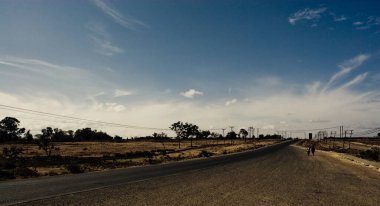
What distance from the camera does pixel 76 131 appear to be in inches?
7180

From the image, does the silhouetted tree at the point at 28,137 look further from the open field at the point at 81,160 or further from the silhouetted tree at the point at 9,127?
the open field at the point at 81,160

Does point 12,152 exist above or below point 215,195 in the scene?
below

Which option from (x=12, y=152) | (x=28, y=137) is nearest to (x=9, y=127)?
(x=28, y=137)

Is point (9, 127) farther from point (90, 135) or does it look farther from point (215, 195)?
point (215, 195)

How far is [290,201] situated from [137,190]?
6.61 m

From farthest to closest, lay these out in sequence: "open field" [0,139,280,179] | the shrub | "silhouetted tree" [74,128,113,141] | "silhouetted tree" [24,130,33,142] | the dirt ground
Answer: "silhouetted tree" [74,128,113,141]
"silhouetted tree" [24,130,33,142]
the shrub
"open field" [0,139,280,179]
the dirt ground

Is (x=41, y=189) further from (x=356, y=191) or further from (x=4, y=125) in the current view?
(x=4, y=125)

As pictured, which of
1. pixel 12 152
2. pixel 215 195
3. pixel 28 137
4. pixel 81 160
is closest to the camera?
pixel 215 195

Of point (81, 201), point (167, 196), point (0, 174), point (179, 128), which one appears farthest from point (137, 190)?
point (179, 128)

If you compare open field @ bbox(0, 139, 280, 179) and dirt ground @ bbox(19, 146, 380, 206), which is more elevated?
dirt ground @ bbox(19, 146, 380, 206)

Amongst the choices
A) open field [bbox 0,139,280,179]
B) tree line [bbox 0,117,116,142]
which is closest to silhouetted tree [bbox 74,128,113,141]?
tree line [bbox 0,117,116,142]

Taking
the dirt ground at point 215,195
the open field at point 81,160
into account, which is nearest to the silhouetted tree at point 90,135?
the open field at point 81,160

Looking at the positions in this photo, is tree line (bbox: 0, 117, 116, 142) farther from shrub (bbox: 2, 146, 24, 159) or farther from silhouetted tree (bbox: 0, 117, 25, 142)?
shrub (bbox: 2, 146, 24, 159)

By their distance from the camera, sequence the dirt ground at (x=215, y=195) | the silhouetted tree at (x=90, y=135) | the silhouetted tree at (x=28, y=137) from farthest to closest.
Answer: the silhouetted tree at (x=90, y=135)
the silhouetted tree at (x=28, y=137)
the dirt ground at (x=215, y=195)
